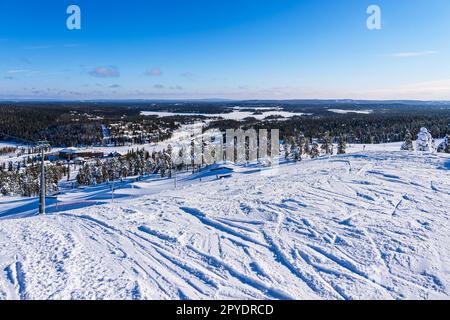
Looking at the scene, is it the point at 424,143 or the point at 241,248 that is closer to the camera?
the point at 241,248

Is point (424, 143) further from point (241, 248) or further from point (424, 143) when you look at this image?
point (241, 248)

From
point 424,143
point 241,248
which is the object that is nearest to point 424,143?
point 424,143

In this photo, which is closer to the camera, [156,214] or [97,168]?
[156,214]

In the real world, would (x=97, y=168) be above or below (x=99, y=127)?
below

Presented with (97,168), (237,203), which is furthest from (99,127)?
(237,203)

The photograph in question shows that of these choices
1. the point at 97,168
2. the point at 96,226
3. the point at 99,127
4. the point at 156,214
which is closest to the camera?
the point at 96,226

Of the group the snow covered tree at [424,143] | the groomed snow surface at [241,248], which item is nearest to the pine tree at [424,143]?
the snow covered tree at [424,143]

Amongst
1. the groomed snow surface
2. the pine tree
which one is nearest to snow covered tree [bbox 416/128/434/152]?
the pine tree
